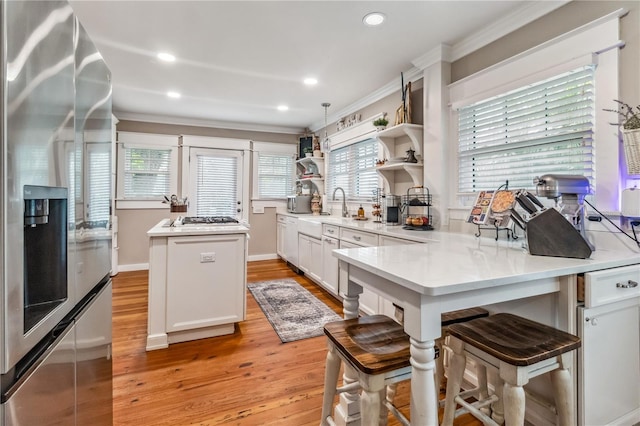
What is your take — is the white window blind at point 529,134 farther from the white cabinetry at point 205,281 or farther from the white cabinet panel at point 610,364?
the white cabinetry at point 205,281

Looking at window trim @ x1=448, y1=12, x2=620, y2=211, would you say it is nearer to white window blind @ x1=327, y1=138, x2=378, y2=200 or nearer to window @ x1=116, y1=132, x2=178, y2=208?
white window blind @ x1=327, y1=138, x2=378, y2=200

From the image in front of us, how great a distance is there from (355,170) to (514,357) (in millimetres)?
3519

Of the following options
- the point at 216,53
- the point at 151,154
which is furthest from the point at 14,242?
the point at 151,154

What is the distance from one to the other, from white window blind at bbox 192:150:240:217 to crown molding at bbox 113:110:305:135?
1.58ft

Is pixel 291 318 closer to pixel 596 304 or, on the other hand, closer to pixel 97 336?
pixel 97 336

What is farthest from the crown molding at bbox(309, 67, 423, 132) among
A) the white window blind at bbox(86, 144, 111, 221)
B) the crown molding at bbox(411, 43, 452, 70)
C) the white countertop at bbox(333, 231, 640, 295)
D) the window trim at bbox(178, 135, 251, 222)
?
the white window blind at bbox(86, 144, 111, 221)

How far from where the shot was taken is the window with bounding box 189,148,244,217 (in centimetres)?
531

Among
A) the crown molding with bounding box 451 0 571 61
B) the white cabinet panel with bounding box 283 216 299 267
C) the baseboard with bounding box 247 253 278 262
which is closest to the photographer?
the crown molding with bounding box 451 0 571 61

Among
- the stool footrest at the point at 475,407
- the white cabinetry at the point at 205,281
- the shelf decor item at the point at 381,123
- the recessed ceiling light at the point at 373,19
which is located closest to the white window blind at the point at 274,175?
the shelf decor item at the point at 381,123

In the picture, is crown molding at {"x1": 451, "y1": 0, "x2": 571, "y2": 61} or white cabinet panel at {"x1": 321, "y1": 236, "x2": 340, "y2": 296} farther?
white cabinet panel at {"x1": 321, "y1": 236, "x2": 340, "y2": 296}

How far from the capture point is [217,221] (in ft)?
10.6

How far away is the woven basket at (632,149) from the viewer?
1462 millimetres

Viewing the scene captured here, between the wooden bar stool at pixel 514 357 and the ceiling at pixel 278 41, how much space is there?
6.59 feet

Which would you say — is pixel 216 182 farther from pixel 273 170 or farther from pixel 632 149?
pixel 632 149
